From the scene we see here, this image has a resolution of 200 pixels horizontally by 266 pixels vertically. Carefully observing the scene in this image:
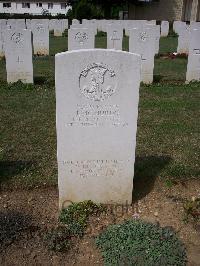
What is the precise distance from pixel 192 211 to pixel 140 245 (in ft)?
3.58

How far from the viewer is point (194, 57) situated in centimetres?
1068

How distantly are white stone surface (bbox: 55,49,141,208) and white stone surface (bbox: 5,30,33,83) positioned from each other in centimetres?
659

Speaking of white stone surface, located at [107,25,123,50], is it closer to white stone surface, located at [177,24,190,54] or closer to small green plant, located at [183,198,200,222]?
white stone surface, located at [177,24,190,54]

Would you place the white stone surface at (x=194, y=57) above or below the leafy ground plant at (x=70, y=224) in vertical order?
above

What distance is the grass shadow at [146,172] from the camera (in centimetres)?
486

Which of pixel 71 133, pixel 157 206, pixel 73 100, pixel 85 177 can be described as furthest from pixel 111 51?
pixel 157 206

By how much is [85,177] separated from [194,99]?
581cm

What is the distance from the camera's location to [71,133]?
400 cm

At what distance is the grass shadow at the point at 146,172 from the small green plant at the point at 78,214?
2.02ft

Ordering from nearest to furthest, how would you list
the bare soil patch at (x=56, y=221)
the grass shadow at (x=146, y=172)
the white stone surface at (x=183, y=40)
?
the bare soil patch at (x=56, y=221), the grass shadow at (x=146, y=172), the white stone surface at (x=183, y=40)

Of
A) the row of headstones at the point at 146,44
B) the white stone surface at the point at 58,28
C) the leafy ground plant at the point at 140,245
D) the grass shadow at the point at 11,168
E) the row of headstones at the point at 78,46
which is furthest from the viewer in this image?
the white stone surface at the point at 58,28

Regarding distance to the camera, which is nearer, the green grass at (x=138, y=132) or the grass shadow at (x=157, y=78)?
the green grass at (x=138, y=132)

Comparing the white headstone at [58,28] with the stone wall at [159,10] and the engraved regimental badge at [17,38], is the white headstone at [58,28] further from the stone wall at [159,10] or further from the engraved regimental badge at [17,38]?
the stone wall at [159,10]

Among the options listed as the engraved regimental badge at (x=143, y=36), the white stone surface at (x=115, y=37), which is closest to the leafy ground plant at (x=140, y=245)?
the engraved regimental badge at (x=143, y=36)
